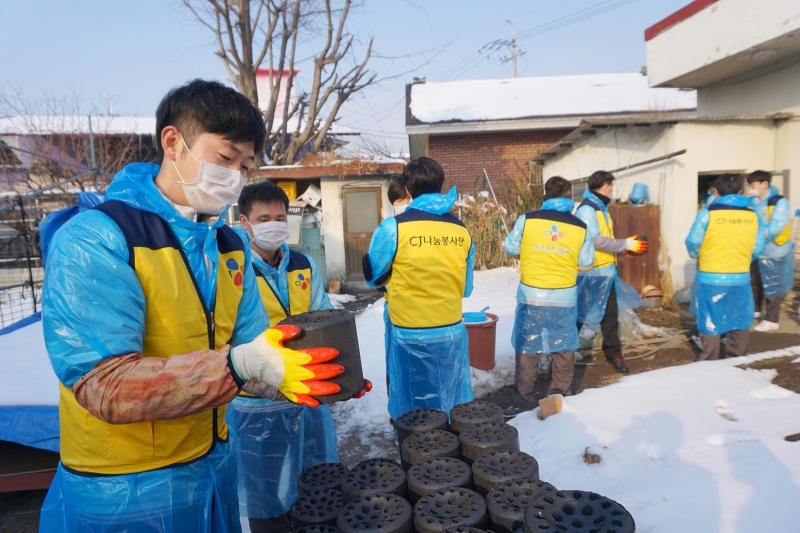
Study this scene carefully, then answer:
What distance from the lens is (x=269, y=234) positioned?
248 centimetres

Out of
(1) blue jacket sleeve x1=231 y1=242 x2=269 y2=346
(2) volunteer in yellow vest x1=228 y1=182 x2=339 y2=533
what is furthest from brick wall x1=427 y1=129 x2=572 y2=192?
(1) blue jacket sleeve x1=231 y1=242 x2=269 y2=346

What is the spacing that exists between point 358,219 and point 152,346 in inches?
385

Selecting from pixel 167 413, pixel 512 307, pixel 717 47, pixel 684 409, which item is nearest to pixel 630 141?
pixel 717 47

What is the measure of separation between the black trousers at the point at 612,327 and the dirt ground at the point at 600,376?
0.23m

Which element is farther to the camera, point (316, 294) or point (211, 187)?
point (316, 294)

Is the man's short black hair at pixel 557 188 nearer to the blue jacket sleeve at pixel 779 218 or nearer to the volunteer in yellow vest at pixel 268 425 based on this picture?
the volunteer in yellow vest at pixel 268 425

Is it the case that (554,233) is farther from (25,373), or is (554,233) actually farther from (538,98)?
(538,98)

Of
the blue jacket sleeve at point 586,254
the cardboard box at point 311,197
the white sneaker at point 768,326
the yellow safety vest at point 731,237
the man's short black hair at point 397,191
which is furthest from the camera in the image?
the cardboard box at point 311,197

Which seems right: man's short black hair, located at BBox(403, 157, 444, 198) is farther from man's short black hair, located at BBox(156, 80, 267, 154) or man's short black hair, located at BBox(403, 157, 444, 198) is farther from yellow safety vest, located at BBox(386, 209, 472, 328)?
man's short black hair, located at BBox(156, 80, 267, 154)

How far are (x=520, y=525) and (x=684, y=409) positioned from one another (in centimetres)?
194

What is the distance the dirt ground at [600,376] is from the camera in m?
3.34

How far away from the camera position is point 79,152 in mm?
12516

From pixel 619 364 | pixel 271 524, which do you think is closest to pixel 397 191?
pixel 271 524

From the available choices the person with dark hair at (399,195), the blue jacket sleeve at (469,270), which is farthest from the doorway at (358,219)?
the blue jacket sleeve at (469,270)
